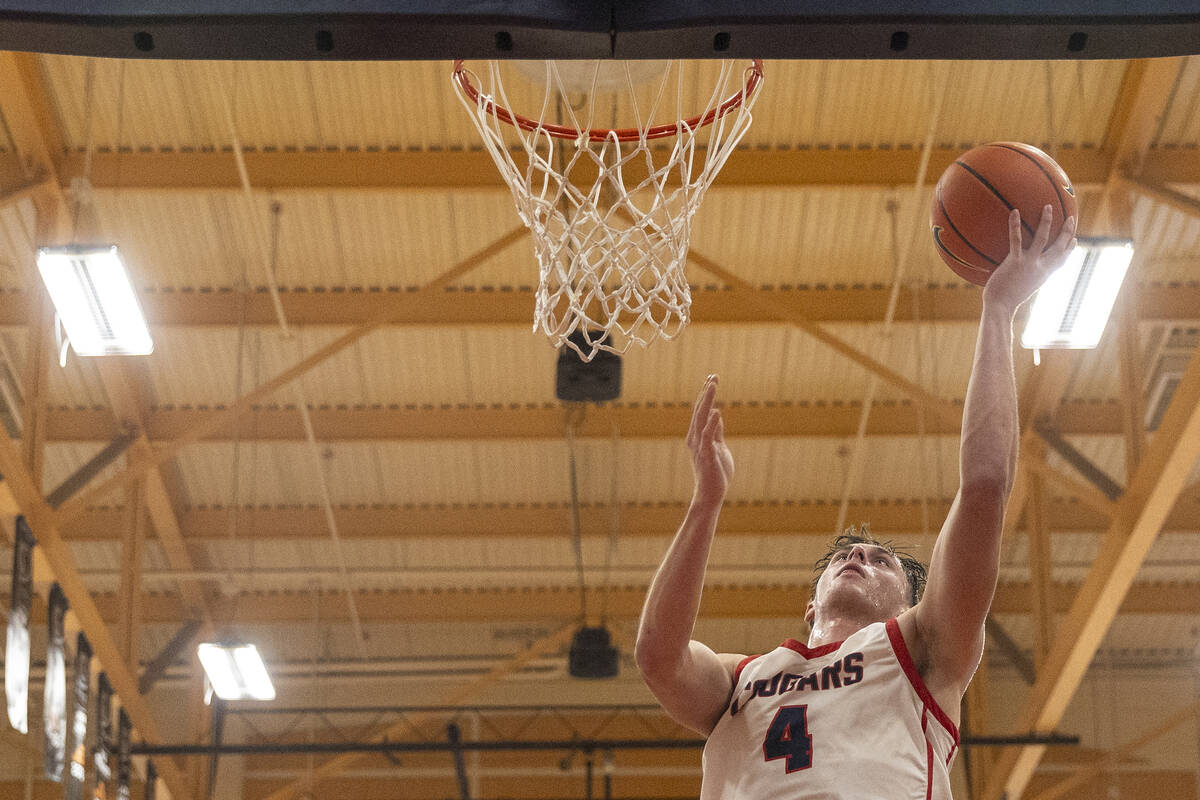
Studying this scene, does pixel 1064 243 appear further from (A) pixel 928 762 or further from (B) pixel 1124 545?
(B) pixel 1124 545

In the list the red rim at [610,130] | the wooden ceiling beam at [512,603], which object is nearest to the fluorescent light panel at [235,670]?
the wooden ceiling beam at [512,603]

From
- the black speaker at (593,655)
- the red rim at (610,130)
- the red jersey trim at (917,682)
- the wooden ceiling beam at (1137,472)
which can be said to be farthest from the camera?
the black speaker at (593,655)

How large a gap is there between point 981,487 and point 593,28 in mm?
1537

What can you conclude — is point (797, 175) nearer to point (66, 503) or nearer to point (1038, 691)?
point (1038, 691)

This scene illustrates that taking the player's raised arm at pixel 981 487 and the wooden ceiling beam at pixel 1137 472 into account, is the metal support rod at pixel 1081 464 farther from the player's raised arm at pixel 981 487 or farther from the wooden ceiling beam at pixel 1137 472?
the player's raised arm at pixel 981 487

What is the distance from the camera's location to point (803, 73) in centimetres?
1029

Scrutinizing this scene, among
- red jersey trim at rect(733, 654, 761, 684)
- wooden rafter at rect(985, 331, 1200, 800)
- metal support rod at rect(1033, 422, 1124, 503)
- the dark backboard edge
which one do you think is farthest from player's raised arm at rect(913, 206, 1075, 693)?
metal support rod at rect(1033, 422, 1124, 503)

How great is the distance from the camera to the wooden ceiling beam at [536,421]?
13.4m

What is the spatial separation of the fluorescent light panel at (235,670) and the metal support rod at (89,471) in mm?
1794

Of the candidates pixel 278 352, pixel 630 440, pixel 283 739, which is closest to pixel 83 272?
pixel 278 352

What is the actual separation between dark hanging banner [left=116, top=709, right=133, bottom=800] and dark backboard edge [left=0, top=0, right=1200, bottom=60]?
10058 mm

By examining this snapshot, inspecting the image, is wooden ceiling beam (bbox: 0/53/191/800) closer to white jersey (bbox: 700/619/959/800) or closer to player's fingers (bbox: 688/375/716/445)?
player's fingers (bbox: 688/375/716/445)

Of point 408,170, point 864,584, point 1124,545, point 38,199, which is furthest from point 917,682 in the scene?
point 38,199

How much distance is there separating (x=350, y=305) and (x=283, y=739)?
8579mm
